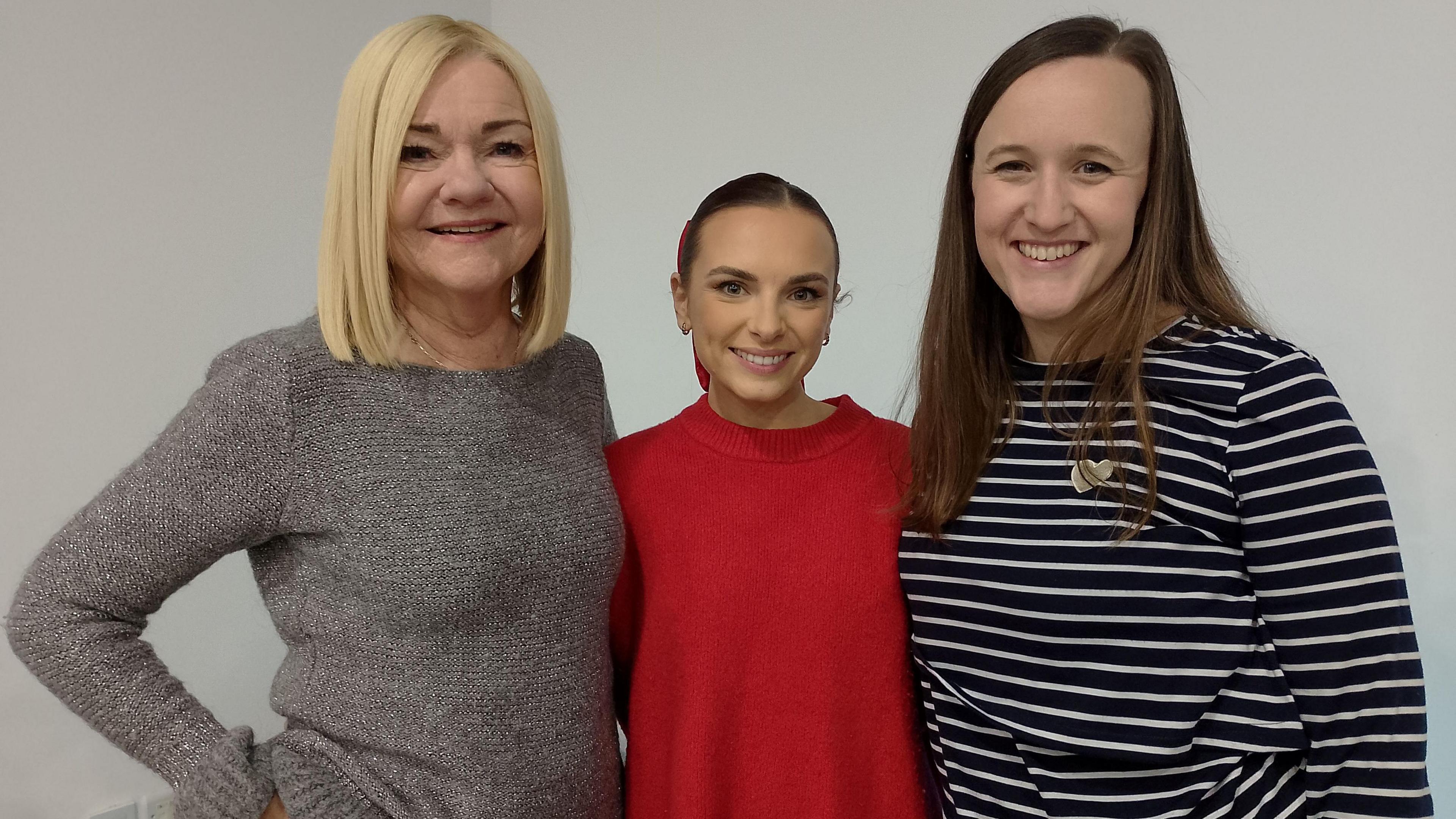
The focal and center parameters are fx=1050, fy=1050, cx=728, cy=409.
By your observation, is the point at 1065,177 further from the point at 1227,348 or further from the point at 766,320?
the point at 766,320

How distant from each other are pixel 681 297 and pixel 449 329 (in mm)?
354

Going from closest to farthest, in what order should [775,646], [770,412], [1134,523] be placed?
[1134,523] → [775,646] → [770,412]

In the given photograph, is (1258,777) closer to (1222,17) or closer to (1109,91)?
(1109,91)

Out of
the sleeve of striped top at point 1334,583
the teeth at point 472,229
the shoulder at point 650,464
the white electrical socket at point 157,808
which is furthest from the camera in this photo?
the white electrical socket at point 157,808

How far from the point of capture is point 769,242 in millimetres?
1425

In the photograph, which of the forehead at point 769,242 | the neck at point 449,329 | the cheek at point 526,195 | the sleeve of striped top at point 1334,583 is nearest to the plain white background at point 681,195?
the sleeve of striped top at point 1334,583

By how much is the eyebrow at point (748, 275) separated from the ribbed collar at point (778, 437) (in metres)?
0.21

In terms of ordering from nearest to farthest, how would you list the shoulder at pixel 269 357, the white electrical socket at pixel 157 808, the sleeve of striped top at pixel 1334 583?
1. the sleeve of striped top at pixel 1334 583
2. the shoulder at pixel 269 357
3. the white electrical socket at pixel 157 808

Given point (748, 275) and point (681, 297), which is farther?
point (681, 297)

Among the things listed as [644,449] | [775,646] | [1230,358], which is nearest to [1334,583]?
[1230,358]

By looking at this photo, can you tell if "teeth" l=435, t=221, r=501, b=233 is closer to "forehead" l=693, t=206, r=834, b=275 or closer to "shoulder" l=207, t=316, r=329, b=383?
"shoulder" l=207, t=316, r=329, b=383

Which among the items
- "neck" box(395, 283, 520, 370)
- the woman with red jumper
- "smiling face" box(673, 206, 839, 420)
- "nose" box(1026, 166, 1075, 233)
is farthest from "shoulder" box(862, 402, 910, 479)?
"neck" box(395, 283, 520, 370)

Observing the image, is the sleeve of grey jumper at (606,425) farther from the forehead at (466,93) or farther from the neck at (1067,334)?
the neck at (1067,334)

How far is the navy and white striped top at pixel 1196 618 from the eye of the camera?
1.08 metres
